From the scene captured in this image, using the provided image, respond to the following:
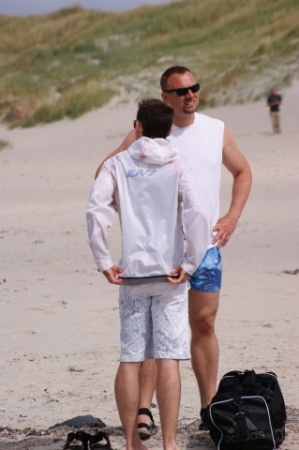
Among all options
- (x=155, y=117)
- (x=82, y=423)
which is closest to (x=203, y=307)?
(x=82, y=423)

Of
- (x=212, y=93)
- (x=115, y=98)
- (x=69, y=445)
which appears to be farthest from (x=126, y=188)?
(x=115, y=98)

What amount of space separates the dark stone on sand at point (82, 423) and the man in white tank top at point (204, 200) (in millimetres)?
324

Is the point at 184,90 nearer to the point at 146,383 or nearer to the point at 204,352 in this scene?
the point at 204,352

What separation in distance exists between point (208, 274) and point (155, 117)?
86cm

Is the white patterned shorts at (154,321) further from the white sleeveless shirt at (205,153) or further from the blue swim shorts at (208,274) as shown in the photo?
the white sleeveless shirt at (205,153)

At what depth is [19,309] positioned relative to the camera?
9.82m

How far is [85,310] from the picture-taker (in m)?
9.72

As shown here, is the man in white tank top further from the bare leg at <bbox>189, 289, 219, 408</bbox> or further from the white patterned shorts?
the white patterned shorts

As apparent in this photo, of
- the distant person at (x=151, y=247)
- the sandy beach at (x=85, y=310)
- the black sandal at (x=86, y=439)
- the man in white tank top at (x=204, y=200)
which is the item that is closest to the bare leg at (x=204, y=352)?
the man in white tank top at (x=204, y=200)

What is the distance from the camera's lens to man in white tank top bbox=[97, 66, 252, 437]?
6109 millimetres

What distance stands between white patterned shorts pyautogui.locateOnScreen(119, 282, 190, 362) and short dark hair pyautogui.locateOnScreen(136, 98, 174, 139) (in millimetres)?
695

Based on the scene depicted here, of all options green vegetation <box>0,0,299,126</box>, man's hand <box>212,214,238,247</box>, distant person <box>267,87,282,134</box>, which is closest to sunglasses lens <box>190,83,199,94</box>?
man's hand <box>212,214,238,247</box>

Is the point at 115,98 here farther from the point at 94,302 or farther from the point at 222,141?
the point at 222,141

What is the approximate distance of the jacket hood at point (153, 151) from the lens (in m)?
5.59
